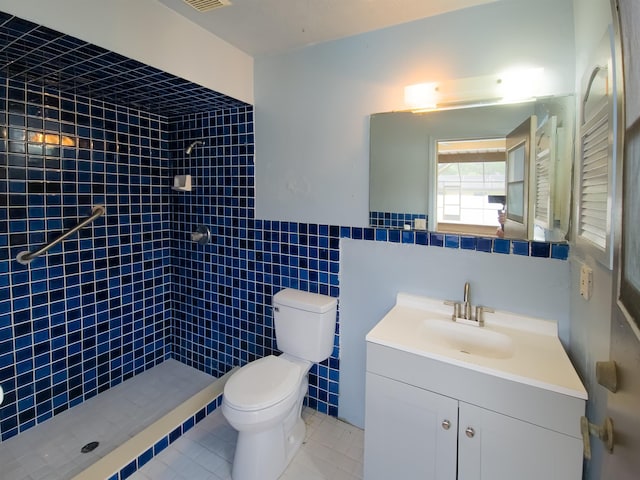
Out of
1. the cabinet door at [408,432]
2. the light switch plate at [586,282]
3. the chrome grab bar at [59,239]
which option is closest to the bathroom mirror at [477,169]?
the light switch plate at [586,282]

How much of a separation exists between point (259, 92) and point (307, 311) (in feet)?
4.77

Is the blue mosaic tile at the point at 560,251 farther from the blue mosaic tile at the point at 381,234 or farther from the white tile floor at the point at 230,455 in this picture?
the white tile floor at the point at 230,455

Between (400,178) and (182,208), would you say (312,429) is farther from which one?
(182,208)

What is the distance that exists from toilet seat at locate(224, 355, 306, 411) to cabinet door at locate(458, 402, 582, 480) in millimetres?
808

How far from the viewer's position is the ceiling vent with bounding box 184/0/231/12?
1.55 metres

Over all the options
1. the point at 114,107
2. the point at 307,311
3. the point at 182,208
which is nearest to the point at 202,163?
the point at 182,208

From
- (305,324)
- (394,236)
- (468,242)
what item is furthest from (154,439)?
(468,242)

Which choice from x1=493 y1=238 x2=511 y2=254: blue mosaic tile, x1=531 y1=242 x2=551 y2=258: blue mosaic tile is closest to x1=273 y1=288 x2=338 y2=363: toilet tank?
x1=493 y1=238 x2=511 y2=254: blue mosaic tile

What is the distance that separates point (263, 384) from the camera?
1.66 metres

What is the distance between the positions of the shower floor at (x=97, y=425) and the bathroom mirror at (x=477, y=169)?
185 centimetres

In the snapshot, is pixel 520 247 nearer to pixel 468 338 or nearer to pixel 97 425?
pixel 468 338

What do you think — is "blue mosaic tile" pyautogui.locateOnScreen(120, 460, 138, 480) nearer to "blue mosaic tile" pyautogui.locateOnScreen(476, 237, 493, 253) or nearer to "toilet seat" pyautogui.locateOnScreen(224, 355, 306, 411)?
"toilet seat" pyautogui.locateOnScreen(224, 355, 306, 411)

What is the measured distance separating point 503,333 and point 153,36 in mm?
2164

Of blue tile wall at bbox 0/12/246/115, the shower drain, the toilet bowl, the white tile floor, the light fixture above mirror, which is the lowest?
the white tile floor
